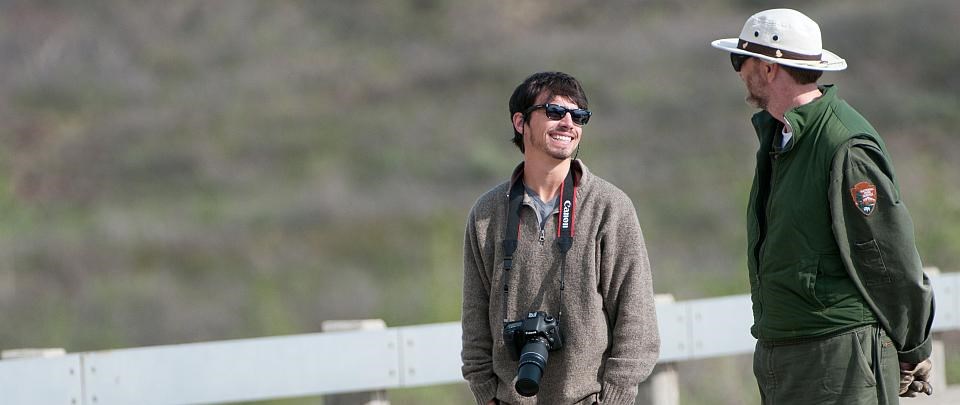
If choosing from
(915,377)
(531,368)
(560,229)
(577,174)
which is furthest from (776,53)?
(531,368)

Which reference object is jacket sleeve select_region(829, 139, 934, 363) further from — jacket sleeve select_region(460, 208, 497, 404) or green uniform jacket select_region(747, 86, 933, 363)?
jacket sleeve select_region(460, 208, 497, 404)

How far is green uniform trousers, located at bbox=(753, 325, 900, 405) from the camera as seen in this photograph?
12.9 feet

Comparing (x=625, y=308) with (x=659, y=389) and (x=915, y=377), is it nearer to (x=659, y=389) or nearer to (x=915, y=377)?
(x=915, y=377)

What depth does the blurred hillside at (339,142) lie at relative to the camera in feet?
56.9

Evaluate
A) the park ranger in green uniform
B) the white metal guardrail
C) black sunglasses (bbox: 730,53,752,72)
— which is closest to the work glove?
the park ranger in green uniform

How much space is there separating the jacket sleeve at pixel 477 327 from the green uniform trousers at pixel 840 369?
93cm

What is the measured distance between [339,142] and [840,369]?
1794 cm

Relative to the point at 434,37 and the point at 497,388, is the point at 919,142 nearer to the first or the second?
the point at 434,37

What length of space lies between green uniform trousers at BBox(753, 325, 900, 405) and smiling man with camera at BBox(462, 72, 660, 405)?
0.43 metres

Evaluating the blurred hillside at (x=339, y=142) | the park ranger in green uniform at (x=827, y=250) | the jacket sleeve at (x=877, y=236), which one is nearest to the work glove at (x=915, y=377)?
the park ranger in green uniform at (x=827, y=250)

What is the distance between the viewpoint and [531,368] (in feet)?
13.0

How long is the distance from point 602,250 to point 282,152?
1743cm

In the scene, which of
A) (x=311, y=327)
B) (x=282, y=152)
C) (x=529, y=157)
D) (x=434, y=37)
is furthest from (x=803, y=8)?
(x=529, y=157)

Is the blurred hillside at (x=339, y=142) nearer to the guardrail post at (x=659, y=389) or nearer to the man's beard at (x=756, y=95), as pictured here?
the guardrail post at (x=659, y=389)
